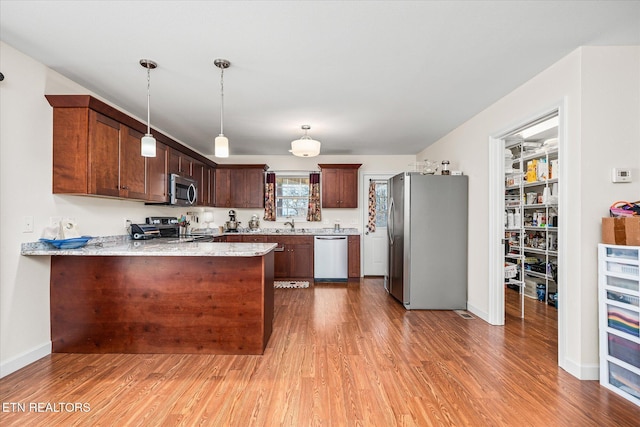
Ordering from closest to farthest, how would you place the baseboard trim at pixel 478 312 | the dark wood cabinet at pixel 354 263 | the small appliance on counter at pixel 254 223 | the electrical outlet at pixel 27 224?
the electrical outlet at pixel 27 224, the baseboard trim at pixel 478 312, the dark wood cabinet at pixel 354 263, the small appliance on counter at pixel 254 223

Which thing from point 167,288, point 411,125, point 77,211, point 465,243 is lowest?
point 167,288

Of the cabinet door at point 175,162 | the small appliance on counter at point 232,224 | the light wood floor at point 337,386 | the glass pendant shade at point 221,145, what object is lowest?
the light wood floor at point 337,386

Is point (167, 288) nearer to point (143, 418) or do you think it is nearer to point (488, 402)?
point (143, 418)

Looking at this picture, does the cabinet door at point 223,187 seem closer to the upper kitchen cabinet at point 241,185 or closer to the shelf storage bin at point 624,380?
the upper kitchen cabinet at point 241,185

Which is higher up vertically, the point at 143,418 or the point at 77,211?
the point at 77,211

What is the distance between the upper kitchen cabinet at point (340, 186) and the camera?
5.76 metres

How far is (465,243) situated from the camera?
387 cm

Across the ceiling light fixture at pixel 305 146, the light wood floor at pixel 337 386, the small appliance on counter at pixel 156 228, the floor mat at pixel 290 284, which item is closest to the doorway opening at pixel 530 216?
the light wood floor at pixel 337 386

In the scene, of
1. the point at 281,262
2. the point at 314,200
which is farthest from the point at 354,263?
the point at 314,200

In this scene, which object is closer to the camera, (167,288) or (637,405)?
(637,405)

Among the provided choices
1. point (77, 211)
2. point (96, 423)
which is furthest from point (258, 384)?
point (77, 211)

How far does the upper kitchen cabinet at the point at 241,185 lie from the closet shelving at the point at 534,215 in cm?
403

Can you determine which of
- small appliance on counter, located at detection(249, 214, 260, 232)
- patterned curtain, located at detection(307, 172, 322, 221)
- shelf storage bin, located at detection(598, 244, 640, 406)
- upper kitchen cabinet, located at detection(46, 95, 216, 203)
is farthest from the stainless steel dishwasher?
shelf storage bin, located at detection(598, 244, 640, 406)

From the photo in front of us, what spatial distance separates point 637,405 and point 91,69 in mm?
4626
